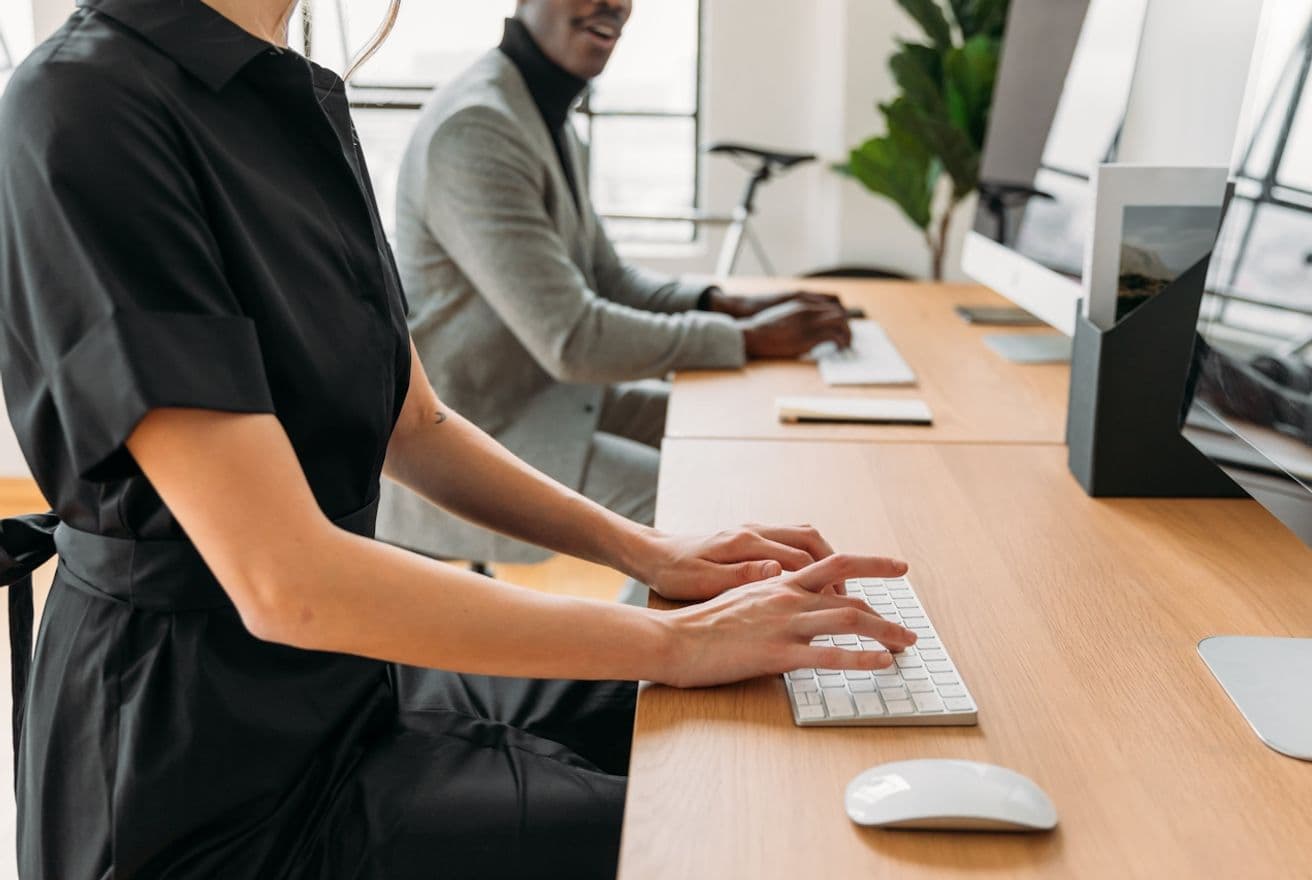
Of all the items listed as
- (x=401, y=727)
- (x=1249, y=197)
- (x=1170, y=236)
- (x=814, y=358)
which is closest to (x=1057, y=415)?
(x=1170, y=236)

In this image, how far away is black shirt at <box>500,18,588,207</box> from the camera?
1.95m

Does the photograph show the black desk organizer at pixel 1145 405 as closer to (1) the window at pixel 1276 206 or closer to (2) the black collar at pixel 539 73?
(1) the window at pixel 1276 206

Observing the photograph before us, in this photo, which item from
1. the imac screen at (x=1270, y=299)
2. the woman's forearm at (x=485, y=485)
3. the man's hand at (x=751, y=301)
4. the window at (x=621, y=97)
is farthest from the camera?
the window at (x=621, y=97)

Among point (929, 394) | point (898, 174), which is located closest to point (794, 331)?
point (929, 394)

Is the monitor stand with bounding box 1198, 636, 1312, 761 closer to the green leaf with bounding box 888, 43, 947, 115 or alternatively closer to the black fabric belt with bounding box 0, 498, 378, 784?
the black fabric belt with bounding box 0, 498, 378, 784

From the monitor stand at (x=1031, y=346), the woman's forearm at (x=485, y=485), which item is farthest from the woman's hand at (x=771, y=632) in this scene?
the monitor stand at (x=1031, y=346)

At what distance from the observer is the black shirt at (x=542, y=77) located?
1950 mm

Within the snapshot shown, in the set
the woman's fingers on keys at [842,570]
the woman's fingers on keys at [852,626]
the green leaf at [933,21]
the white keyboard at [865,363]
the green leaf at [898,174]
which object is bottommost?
the white keyboard at [865,363]

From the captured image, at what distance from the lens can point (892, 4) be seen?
4121 millimetres

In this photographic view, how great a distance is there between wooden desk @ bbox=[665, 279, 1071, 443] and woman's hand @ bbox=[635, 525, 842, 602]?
1.53 ft

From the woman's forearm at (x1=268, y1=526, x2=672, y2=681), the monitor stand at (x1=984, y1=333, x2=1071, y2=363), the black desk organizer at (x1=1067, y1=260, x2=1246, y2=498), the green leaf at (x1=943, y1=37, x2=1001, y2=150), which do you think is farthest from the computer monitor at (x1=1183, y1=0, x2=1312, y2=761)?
the green leaf at (x1=943, y1=37, x2=1001, y2=150)

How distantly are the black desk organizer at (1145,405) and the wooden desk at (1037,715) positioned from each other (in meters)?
0.02

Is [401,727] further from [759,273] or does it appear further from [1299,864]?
[759,273]

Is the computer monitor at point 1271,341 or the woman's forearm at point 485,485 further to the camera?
the woman's forearm at point 485,485
